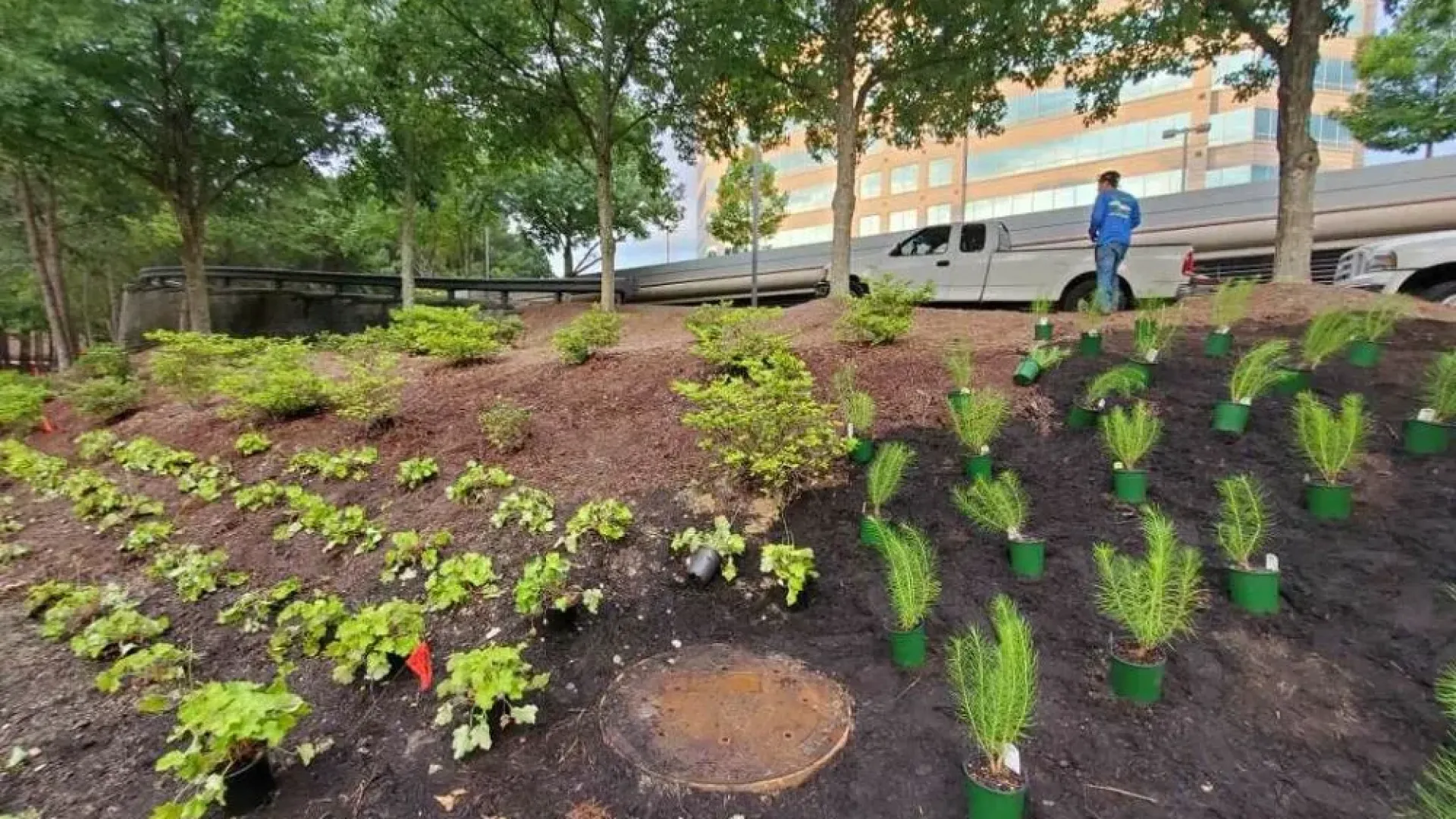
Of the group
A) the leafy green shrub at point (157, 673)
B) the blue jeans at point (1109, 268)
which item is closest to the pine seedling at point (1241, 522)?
the leafy green shrub at point (157, 673)

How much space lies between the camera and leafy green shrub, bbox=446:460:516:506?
3.39m

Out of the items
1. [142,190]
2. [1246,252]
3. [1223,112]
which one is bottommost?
[1246,252]

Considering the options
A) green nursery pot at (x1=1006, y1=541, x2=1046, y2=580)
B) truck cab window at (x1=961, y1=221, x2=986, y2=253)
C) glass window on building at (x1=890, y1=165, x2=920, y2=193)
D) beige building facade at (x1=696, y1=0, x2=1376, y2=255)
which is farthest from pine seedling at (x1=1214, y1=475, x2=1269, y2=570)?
glass window on building at (x1=890, y1=165, x2=920, y2=193)

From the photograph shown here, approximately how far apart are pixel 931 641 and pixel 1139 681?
1.99 feet

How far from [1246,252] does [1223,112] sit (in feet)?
86.6

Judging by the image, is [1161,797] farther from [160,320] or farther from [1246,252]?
[160,320]

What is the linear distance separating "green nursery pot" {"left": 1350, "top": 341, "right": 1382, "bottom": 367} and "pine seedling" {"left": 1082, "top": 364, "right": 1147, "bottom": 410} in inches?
47.7

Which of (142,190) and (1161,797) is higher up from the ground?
(142,190)

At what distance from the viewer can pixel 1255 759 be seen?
155 centimetres

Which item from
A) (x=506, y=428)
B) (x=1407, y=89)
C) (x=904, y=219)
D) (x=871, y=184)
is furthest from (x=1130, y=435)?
(x=871, y=184)

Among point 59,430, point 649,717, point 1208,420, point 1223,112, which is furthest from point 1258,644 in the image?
point 1223,112

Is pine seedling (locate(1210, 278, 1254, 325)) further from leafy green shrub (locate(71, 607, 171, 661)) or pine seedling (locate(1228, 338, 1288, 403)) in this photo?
leafy green shrub (locate(71, 607, 171, 661))

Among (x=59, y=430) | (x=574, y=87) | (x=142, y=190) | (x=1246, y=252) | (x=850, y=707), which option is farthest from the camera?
(x=142, y=190)

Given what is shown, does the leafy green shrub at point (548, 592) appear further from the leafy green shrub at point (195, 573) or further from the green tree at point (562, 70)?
the green tree at point (562, 70)
